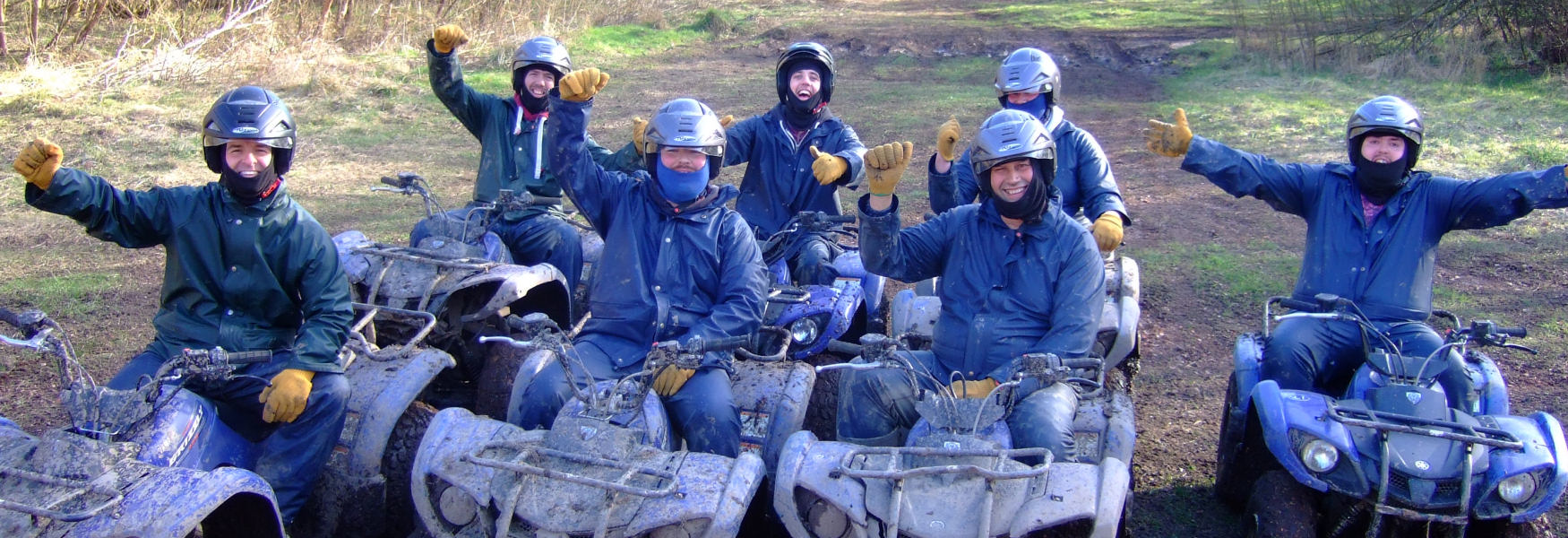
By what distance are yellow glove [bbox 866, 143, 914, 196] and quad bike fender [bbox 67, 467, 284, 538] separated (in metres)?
2.24

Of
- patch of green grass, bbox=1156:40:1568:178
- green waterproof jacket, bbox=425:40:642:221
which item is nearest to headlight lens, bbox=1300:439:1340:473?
green waterproof jacket, bbox=425:40:642:221

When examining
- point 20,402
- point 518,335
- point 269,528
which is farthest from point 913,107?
point 269,528

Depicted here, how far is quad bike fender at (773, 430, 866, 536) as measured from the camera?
11.5 ft

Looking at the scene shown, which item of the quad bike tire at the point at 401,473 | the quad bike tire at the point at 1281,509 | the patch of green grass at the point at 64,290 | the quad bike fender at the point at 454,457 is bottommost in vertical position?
the patch of green grass at the point at 64,290

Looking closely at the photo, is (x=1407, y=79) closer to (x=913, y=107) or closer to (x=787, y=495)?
(x=913, y=107)

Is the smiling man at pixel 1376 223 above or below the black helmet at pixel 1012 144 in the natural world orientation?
below

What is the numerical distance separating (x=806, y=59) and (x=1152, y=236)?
376cm

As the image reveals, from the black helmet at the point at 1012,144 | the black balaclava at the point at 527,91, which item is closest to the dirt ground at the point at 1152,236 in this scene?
the black helmet at the point at 1012,144

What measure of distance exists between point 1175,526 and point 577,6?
15810 mm

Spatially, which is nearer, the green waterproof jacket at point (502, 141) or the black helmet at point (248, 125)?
the black helmet at point (248, 125)

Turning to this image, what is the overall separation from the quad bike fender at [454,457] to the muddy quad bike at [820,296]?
1604mm

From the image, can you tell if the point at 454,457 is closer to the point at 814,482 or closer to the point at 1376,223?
the point at 814,482

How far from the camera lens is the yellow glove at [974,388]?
4.16 m

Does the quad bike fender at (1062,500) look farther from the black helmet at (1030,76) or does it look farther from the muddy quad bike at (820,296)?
the black helmet at (1030,76)
